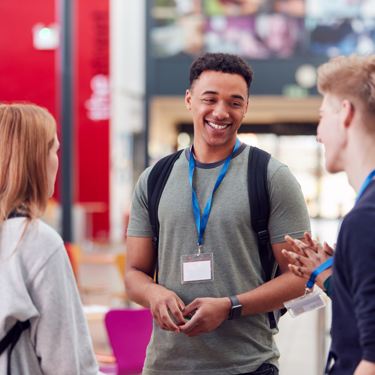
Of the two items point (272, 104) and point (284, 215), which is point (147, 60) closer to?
point (272, 104)

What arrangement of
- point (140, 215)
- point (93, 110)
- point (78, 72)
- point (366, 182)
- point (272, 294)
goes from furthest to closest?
point (93, 110), point (78, 72), point (140, 215), point (272, 294), point (366, 182)

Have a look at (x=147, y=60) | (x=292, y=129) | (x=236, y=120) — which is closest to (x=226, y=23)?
(x=147, y=60)

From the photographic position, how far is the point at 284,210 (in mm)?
1648

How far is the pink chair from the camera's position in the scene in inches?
116

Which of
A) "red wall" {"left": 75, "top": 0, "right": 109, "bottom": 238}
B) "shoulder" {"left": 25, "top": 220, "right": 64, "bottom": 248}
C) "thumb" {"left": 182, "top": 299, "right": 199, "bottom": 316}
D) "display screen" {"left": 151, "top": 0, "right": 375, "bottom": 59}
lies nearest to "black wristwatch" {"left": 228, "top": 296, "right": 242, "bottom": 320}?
"thumb" {"left": 182, "top": 299, "right": 199, "bottom": 316}

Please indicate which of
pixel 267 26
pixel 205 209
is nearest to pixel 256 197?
pixel 205 209

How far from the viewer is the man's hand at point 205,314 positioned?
1518 millimetres

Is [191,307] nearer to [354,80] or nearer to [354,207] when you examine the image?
[354,207]

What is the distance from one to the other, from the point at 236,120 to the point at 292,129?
1455 cm

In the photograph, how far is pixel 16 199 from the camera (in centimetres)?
137

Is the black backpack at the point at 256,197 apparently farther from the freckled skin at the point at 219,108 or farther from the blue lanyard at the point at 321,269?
the blue lanyard at the point at 321,269

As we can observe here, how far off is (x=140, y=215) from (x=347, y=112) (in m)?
0.92

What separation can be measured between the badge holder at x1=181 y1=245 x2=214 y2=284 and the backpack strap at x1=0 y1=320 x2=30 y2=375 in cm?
53

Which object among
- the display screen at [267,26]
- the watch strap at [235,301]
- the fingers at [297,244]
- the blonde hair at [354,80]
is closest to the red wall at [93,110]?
the display screen at [267,26]
